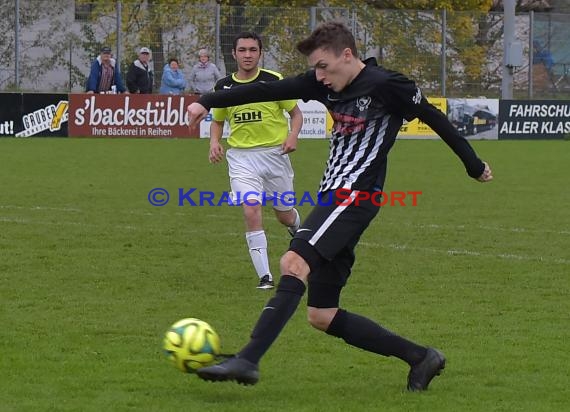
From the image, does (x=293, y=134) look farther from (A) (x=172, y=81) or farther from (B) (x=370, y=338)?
(A) (x=172, y=81)

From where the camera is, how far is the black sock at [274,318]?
5.57 metres

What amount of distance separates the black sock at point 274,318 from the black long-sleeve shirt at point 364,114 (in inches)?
21.8

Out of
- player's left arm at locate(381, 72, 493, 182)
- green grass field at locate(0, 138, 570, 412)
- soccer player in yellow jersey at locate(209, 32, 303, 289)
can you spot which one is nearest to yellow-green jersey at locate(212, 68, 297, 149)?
soccer player in yellow jersey at locate(209, 32, 303, 289)

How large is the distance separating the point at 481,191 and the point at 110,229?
21.5 feet

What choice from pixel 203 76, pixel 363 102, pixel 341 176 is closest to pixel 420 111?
pixel 363 102

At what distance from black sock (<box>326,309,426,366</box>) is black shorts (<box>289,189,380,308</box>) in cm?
12

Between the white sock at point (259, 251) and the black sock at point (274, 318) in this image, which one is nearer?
the black sock at point (274, 318)

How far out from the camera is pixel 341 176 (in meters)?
5.86

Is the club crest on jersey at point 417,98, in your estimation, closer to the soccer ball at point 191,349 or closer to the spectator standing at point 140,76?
the soccer ball at point 191,349

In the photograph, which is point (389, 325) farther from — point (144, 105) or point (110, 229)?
point (144, 105)

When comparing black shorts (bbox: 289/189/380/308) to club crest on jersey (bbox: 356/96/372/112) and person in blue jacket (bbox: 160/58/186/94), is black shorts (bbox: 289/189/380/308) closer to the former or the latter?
club crest on jersey (bbox: 356/96/372/112)

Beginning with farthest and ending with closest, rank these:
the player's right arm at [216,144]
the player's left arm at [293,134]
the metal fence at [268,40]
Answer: the metal fence at [268,40]
the player's right arm at [216,144]
the player's left arm at [293,134]

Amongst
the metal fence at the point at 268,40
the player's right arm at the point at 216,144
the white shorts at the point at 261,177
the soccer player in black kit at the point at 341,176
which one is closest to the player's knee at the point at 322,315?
the soccer player in black kit at the point at 341,176

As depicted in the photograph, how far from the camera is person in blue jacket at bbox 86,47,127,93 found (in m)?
26.8
